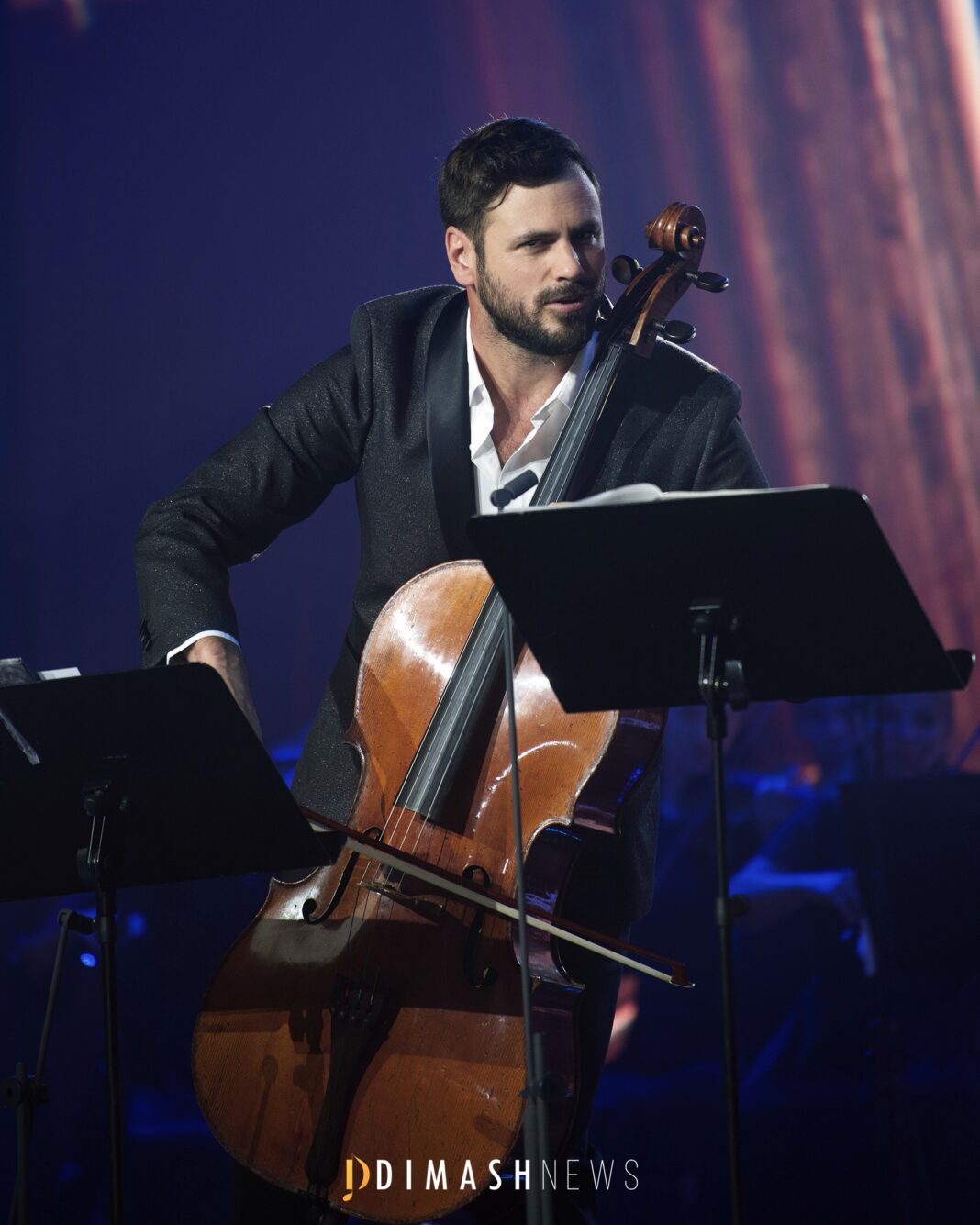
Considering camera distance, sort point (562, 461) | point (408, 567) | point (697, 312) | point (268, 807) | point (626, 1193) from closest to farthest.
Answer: point (268, 807) → point (562, 461) → point (408, 567) → point (626, 1193) → point (697, 312)

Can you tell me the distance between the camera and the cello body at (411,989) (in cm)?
177

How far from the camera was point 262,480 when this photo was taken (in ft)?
8.18

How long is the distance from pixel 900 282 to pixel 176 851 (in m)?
2.35

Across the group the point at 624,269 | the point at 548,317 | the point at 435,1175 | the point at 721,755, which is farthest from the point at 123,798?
the point at 624,269

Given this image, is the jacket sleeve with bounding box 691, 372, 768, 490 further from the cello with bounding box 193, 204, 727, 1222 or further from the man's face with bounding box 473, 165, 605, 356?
the cello with bounding box 193, 204, 727, 1222

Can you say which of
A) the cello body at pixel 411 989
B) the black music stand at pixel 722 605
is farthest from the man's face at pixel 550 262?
the black music stand at pixel 722 605

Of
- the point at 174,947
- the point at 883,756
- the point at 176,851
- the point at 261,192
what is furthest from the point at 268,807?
the point at 261,192

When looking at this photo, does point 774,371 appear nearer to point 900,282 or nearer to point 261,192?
point 900,282

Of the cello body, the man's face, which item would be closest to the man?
the man's face

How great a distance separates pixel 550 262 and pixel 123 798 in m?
1.10

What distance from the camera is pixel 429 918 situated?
1.89 meters

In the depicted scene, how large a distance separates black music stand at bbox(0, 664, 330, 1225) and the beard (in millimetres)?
925

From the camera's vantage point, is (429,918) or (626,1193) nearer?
(429,918)

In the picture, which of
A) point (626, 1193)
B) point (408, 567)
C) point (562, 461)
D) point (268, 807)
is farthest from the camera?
point (626, 1193)
